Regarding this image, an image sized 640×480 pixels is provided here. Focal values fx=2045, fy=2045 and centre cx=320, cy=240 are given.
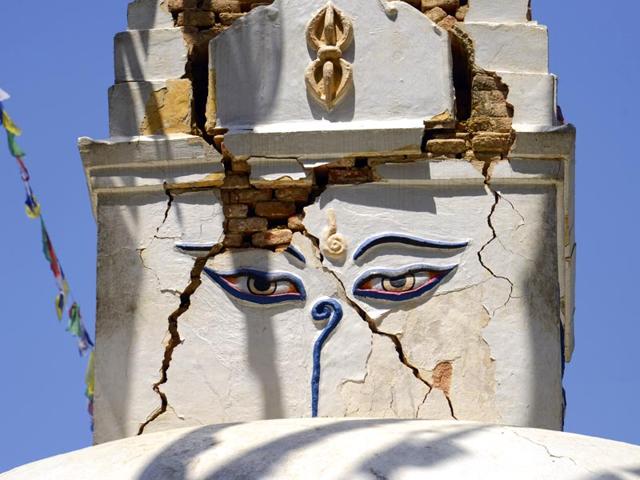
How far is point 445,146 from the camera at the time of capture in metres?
9.72

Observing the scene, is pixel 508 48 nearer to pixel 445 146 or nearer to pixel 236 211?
pixel 445 146

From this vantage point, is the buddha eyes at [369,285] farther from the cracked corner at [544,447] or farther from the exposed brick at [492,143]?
the cracked corner at [544,447]

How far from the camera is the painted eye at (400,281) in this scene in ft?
31.1

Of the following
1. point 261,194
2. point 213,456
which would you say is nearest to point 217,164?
point 261,194

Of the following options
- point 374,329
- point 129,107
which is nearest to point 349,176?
point 374,329

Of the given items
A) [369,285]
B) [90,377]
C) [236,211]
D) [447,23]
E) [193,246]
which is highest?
[447,23]

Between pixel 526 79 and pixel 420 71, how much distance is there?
0.53m

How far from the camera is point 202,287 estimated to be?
378 inches

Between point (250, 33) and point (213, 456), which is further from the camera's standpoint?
point (250, 33)

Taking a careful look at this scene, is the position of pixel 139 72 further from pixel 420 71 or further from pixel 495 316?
pixel 495 316

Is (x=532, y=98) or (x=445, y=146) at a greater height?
(x=532, y=98)

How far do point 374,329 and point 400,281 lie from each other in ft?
0.90

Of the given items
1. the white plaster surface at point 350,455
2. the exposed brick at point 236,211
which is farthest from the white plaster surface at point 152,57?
the white plaster surface at point 350,455

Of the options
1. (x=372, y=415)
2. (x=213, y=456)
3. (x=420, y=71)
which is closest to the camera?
(x=213, y=456)
